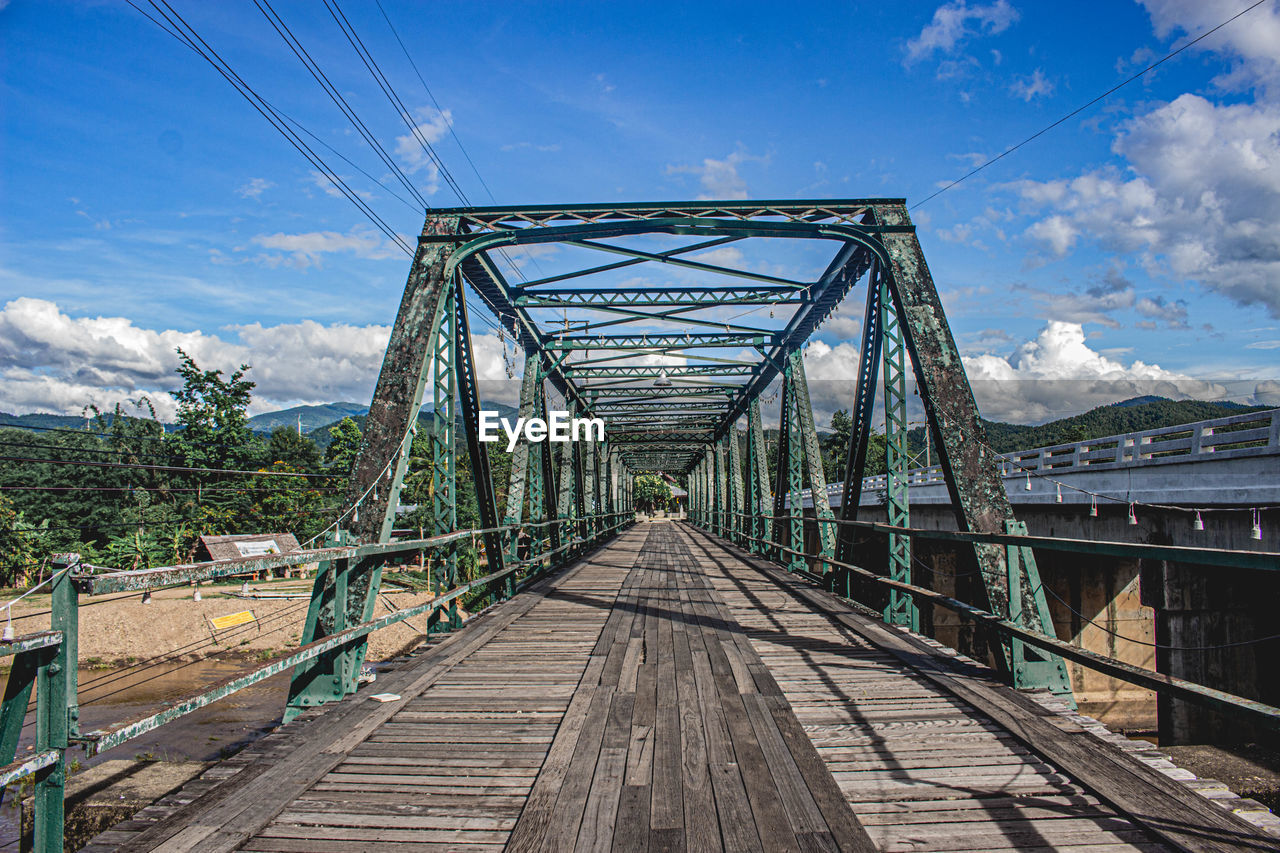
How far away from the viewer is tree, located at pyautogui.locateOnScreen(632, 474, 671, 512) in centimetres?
10462

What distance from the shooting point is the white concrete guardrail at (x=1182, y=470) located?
10383 mm

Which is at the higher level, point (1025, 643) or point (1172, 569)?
point (1025, 643)

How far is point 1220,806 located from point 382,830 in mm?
3402

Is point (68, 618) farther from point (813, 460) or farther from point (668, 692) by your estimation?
point (813, 460)

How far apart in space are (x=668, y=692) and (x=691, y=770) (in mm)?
1347

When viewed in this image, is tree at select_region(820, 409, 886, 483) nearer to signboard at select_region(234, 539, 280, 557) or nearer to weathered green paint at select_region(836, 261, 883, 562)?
signboard at select_region(234, 539, 280, 557)

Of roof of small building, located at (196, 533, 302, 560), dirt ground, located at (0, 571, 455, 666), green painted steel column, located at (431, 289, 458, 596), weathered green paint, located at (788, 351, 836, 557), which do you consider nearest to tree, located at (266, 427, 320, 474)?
roof of small building, located at (196, 533, 302, 560)

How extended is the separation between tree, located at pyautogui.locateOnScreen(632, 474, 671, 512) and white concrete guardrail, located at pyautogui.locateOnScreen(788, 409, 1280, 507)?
8769 cm

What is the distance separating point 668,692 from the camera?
463cm

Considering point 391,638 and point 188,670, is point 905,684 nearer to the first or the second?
point 391,638

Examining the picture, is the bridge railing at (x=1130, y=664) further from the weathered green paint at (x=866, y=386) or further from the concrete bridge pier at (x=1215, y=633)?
the concrete bridge pier at (x=1215, y=633)

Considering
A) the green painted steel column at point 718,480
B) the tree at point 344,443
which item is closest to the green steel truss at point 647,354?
the green painted steel column at point 718,480

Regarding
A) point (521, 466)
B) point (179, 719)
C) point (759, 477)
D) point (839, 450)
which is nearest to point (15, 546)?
point (179, 719)

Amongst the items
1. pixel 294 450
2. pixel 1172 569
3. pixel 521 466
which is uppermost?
pixel 294 450
